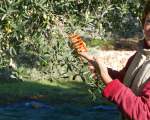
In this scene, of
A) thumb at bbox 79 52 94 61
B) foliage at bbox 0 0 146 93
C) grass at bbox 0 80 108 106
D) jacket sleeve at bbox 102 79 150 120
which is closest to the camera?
jacket sleeve at bbox 102 79 150 120

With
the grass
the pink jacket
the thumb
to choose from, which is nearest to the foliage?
the thumb

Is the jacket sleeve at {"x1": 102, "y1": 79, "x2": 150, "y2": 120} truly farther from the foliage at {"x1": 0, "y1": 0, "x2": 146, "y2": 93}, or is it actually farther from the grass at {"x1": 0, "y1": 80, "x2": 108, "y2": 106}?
the grass at {"x1": 0, "y1": 80, "x2": 108, "y2": 106}

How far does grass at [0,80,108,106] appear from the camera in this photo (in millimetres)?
14688

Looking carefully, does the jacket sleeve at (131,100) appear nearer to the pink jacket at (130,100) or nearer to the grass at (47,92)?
the pink jacket at (130,100)

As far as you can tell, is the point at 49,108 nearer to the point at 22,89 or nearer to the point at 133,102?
the point at 22,89

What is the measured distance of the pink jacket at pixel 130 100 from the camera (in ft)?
10.7

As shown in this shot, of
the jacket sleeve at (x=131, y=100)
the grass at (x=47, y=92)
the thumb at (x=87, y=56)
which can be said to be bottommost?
the grass at (x=47, y=92)

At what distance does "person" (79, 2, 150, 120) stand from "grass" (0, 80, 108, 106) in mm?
10782

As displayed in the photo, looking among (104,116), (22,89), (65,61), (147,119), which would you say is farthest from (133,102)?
(22,89)

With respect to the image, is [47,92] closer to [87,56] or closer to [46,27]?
[46,27]

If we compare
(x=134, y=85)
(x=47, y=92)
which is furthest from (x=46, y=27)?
(x=47, y=92)

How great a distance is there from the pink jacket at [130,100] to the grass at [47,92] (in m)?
11.0

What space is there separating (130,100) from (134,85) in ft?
0.86

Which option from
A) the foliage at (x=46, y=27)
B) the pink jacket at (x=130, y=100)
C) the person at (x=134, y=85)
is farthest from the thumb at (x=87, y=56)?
the foliage at (x=46, y=27)
